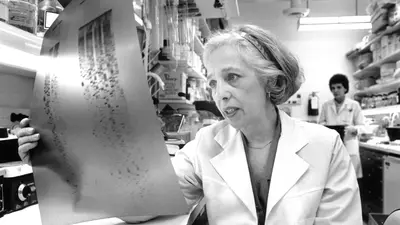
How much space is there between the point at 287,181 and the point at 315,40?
6.96 meters

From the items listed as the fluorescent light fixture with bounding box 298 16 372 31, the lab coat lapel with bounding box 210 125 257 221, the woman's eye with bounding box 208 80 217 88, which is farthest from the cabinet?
the woman's eye with bounding box 208 80 217 88

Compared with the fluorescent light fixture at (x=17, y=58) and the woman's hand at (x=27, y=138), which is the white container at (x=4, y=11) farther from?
the woman's hand at (x=27, y=138)

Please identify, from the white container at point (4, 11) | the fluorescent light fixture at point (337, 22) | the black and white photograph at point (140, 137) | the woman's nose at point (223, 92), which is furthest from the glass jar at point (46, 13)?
the fluorescent light fixture at point (337, 22)

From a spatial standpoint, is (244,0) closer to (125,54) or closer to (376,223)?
(376,223)

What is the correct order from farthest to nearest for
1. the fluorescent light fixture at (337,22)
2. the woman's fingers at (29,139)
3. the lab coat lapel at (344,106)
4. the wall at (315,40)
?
the wall at (315,40), the fluorescent light fixture at (337,22), the lab coat lapel at (344,106), the woman's fingers at (29,139)

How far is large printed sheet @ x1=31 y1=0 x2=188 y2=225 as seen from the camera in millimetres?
613

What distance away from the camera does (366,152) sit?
160 inches

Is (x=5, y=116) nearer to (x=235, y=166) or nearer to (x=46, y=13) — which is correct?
(x=46, y=13)

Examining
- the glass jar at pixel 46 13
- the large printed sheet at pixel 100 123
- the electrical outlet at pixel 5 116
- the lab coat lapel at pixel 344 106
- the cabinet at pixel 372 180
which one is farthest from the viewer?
the lab coat lapel at pixel 344 106

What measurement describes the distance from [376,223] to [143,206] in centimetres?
133

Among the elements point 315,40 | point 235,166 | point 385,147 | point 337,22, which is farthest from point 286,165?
point 315,40

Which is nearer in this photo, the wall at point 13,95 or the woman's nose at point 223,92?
the woman's nose at point 223,92

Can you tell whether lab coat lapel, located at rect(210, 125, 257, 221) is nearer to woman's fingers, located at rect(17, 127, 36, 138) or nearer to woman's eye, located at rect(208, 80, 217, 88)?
woman's eye, located at rect(208, 80, 217, 88)

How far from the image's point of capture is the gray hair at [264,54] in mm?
1122
